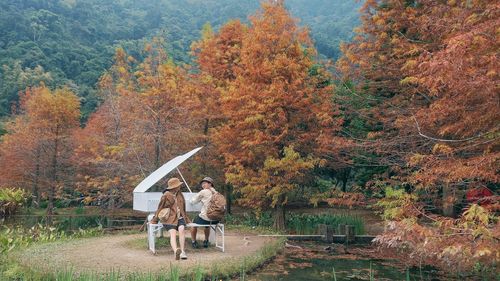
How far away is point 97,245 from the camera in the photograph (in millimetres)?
8898

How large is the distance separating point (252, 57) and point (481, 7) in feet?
24.8

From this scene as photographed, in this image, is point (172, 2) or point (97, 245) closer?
point (97, 245)

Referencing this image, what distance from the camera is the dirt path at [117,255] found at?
6.51 m

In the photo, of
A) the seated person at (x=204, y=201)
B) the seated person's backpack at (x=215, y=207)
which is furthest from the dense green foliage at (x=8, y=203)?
the seated person's backpack at (x=215, y=207)

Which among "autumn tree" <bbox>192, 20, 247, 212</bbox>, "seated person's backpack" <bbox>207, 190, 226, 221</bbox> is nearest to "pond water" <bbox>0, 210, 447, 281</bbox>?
"seated person's backpack" <bbox>207, 190, 226, 221</bbox>

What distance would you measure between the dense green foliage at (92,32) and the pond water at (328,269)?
18309 mm

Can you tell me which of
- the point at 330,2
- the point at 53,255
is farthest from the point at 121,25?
the point at 53,255

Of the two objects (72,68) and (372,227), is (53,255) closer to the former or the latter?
(372,227)

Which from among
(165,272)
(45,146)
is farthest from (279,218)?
(45,146)

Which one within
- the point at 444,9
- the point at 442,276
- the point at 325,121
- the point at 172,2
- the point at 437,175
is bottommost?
the point at 442,276

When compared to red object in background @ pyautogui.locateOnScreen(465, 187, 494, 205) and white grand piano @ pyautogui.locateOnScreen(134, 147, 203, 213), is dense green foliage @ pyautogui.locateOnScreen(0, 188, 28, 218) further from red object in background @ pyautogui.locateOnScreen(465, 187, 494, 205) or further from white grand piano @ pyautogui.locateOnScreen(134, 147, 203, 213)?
red object in background @ pyautogui.locateOnScreen(465, 187, 494, 205)

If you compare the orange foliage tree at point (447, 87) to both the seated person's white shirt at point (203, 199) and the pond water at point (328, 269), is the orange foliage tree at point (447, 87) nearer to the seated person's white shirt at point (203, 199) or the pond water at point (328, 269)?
the pond water at point (328, 269)

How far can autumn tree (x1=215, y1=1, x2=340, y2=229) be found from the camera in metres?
12.0

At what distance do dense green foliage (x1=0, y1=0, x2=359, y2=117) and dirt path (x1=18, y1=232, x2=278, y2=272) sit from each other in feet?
57.4
